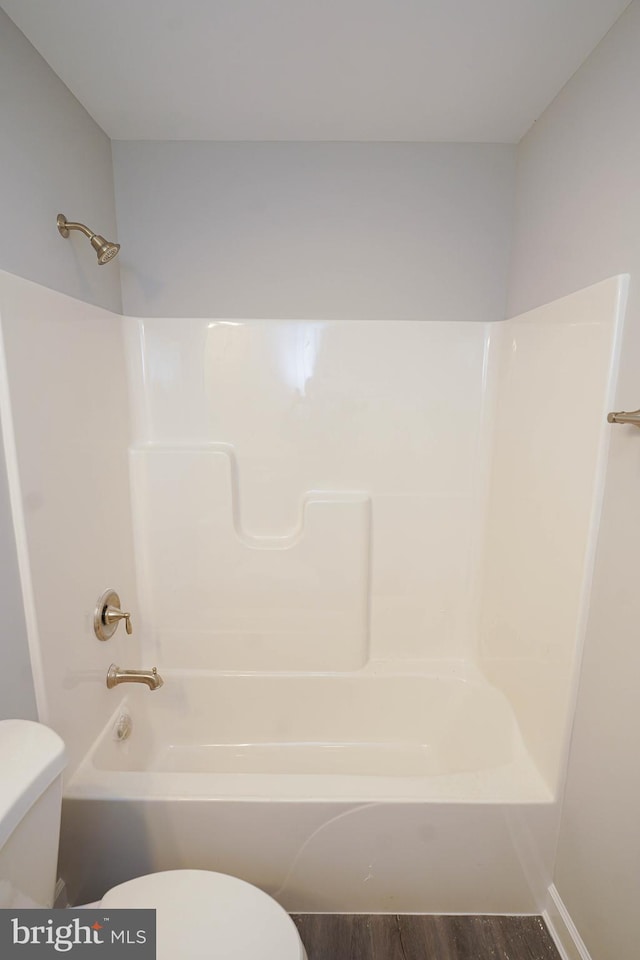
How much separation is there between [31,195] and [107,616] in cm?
123

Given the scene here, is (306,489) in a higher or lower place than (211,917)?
higher

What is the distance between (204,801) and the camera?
51.8 inches

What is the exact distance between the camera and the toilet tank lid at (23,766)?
2.68ft

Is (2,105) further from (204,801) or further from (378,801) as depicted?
(378,801)

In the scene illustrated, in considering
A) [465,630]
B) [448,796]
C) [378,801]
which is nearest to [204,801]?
[378,801]

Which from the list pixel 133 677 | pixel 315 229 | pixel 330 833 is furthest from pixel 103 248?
pixel 330 833

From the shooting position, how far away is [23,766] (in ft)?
2.92

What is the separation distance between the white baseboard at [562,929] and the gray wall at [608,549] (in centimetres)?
3

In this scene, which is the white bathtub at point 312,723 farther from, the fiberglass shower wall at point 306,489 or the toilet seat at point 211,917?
the toilet seat at point 211,917

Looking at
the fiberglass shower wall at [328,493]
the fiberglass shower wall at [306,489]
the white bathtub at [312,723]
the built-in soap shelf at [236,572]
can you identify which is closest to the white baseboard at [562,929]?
the white bathtub at [312,723]

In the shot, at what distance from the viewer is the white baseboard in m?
1.24

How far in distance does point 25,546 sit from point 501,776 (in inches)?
57.5

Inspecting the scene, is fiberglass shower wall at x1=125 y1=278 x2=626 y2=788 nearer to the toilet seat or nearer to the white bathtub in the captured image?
the white bathtub

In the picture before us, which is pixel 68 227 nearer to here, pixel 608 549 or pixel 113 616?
pixel 113 616
